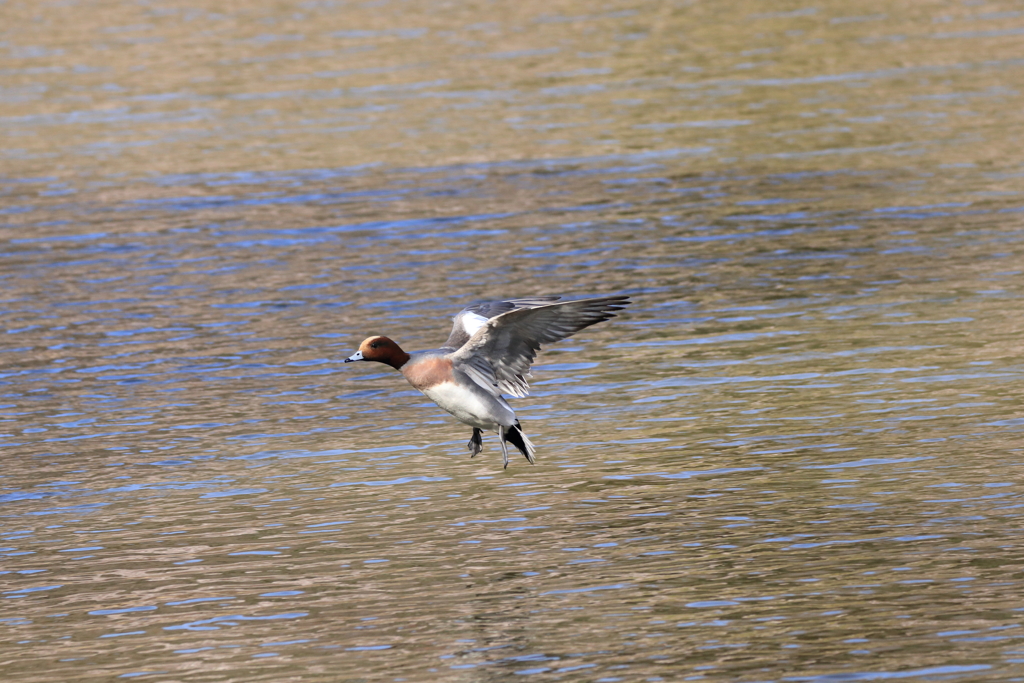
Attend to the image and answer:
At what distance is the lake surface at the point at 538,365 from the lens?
9.70 meters

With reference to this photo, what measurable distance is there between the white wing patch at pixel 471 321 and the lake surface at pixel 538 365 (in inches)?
47.9

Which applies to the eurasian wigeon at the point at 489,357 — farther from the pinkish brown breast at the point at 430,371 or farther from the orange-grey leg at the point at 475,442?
the orange-grey leg at the point at 475,442

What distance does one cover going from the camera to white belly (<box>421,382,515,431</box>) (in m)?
11.6

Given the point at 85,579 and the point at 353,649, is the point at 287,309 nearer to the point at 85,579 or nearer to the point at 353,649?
the point at 85,579

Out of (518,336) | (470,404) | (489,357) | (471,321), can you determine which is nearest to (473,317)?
(471,321)

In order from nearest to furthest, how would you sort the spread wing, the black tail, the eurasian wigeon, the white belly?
the spread wing < the eurasian wigeon < the white belly < the black tail

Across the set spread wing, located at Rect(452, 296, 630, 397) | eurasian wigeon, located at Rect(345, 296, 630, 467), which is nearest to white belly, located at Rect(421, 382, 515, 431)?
eurasian wigeon, located at Rect(345, 296, 630, 467)

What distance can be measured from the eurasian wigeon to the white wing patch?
0.01 metres

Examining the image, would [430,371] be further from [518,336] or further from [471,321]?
[471,321]

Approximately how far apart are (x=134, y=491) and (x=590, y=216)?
10.5 meters

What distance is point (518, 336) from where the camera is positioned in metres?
11.7

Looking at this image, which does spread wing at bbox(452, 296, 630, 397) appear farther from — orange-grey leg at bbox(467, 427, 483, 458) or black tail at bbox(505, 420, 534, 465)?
orange-grey leg at bbox(467, 427, 483, 458)

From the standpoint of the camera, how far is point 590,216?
72.4ft

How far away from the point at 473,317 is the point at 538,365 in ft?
13.4
